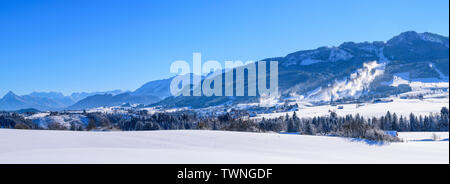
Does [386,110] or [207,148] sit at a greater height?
[386,110]

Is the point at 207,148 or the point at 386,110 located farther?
the point at 386,110

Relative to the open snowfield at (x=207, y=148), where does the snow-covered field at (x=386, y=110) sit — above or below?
above

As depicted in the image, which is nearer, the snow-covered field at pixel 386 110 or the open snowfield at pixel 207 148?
the open snowfield at pixel 207 148

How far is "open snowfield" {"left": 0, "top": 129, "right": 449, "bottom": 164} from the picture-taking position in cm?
1177

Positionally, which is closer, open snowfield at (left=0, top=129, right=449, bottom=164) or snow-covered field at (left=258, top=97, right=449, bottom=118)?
open snowfield at (left=0, top=129, right=449, bottom=164)

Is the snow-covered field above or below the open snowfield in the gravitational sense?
above

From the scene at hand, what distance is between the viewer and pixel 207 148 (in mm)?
15461

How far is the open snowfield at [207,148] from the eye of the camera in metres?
11.8
